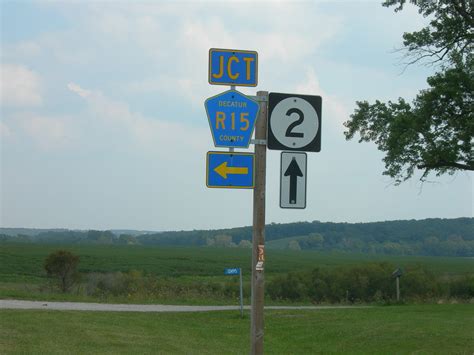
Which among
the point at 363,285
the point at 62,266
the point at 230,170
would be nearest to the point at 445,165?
the point at 230,170

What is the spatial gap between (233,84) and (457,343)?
10.0m

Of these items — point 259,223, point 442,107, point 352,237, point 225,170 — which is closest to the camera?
point 225,170

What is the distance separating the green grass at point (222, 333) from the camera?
46.9 ft

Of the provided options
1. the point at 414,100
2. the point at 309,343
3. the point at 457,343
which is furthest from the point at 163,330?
the point at 414,100

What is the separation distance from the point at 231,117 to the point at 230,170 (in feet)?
1.73

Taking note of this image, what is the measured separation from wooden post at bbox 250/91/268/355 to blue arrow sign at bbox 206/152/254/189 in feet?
0.29

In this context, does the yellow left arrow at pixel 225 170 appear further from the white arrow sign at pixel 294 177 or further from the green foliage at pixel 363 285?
the green foliage at pixel 363 285

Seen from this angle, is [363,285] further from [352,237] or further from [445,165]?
[352,237]

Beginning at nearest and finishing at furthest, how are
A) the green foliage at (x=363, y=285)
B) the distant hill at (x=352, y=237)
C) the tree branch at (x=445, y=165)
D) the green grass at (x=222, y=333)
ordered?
the green grass at (x=222, y=333)
the tree branch at (x=445, y=165)
the green foliage at (x=363, y=285)
the distant hill at (x=352, y=237)

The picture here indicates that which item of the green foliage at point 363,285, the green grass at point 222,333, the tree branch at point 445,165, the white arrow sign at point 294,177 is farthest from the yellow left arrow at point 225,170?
the green foliage at point 363,285

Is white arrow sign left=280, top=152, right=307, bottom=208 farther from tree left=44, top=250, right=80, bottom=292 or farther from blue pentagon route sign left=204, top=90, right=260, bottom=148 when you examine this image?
tree left=44, top=250, right=80, bottom=292

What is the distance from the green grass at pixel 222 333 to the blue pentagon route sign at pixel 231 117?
7133 mm

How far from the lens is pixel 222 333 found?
58.2 ft

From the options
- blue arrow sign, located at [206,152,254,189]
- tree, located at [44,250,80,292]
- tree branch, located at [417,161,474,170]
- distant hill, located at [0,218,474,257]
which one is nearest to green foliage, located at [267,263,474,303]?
tree, located at [44,250,80,292]
